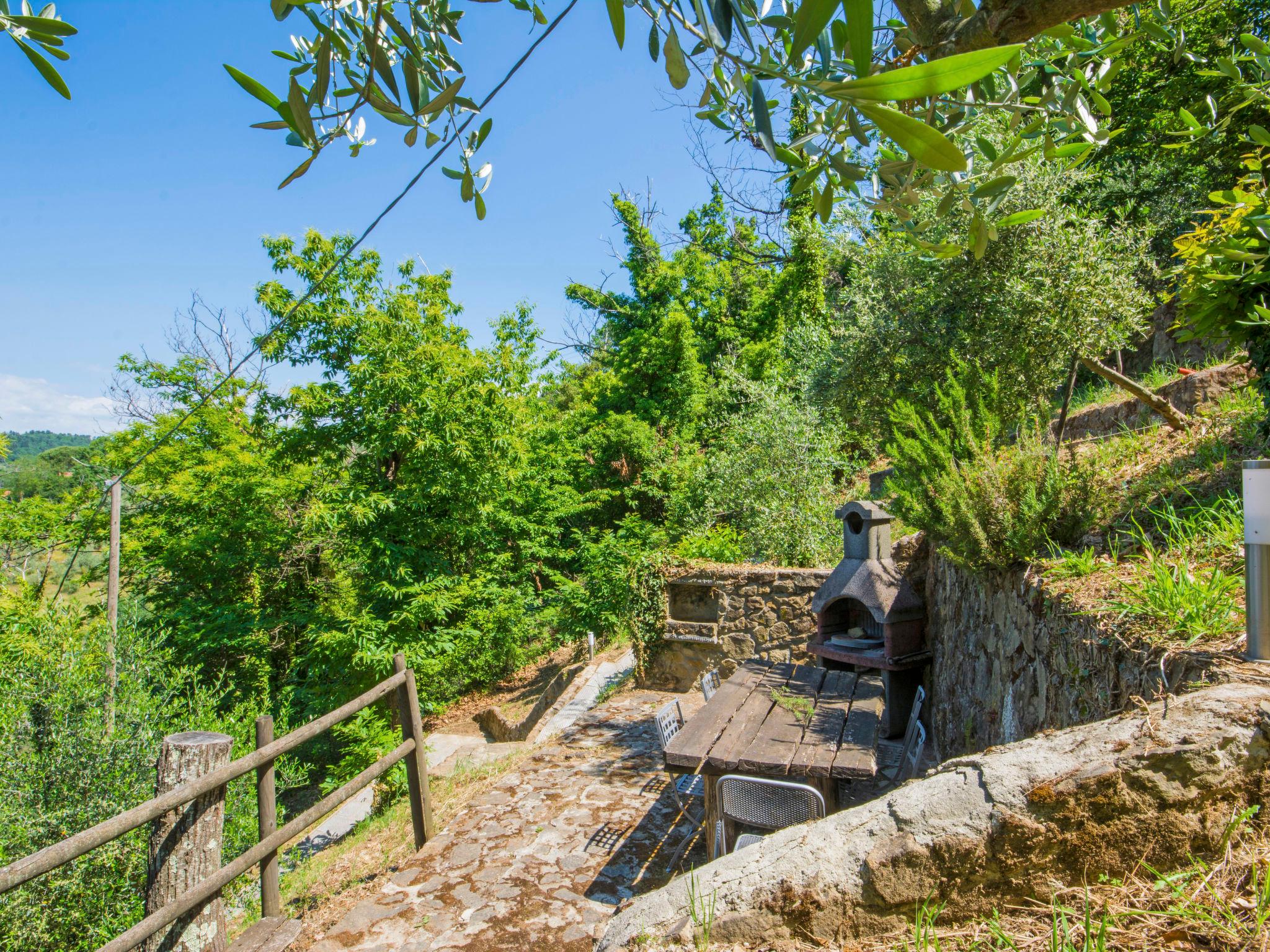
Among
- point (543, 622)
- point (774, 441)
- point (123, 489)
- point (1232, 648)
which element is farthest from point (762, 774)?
point (123, 489)

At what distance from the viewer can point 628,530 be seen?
1457cm

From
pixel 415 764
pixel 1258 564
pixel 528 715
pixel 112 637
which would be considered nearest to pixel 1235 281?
pixel 1258 564

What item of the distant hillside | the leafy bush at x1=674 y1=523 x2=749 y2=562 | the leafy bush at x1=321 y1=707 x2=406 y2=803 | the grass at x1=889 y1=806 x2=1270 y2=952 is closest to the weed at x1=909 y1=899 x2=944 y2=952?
the grass at x1=889 y1=806 x2=1270 y2=952

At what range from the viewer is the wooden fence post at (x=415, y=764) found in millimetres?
4531

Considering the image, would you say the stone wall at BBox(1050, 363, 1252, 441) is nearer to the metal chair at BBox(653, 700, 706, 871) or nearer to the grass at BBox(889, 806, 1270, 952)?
the metal chair at BBox(653, 700, 706, 871)

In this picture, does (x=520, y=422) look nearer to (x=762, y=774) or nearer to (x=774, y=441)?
(x=774, y=441)

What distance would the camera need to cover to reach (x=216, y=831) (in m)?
3.25

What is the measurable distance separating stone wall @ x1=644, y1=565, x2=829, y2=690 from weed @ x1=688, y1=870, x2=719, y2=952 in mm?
5986

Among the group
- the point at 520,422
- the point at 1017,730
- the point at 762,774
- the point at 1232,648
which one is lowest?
the point at 762,774

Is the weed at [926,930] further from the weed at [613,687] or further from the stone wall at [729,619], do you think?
the weed at [613,687]

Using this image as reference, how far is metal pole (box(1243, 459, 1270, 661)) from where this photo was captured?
179 cm

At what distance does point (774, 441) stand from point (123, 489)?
13733 millimetres

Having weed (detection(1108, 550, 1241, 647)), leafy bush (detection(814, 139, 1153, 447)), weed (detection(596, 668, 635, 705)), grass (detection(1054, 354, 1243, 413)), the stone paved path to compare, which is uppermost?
leafy bush (detection(814, 139, 1153, 447))

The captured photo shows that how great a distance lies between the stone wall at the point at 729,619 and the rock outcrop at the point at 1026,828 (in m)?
5.93
